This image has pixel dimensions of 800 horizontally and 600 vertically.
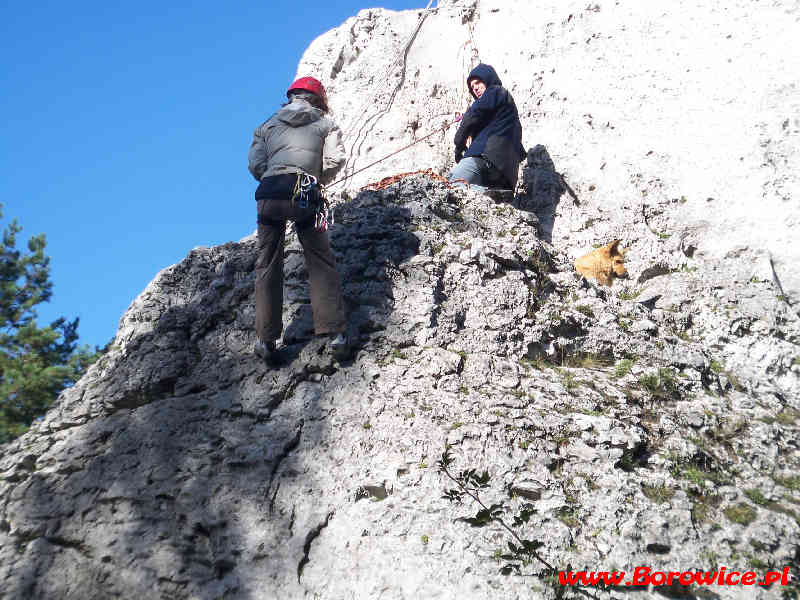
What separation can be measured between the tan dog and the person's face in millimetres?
2463

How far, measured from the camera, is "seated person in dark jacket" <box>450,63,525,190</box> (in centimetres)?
704

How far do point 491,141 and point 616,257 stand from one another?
6.21 feet

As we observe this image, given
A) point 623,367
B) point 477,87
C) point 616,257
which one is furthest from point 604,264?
point 477,87

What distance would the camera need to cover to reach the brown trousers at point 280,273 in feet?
15.6

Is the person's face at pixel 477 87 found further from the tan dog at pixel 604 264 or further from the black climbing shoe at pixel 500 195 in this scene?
the tan dog at pixel 604 264

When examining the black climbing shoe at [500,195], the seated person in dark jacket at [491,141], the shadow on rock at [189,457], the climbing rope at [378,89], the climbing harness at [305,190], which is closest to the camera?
the shadow on rock at [189,457]

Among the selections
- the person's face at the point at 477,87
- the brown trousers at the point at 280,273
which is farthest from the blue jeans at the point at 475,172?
the brown trousers at the point at 280,273

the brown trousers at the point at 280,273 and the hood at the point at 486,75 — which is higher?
the hood at the point at 486,75

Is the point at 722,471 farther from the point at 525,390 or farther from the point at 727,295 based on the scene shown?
the point at 727,295

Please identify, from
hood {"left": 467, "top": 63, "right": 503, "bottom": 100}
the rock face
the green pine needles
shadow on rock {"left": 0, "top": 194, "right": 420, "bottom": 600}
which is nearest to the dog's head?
the rock face

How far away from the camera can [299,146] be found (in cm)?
491

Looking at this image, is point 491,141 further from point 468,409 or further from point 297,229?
point 468,409

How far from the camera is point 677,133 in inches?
283

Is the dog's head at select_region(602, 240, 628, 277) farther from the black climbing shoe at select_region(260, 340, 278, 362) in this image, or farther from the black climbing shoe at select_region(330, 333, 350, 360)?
the black climbing shoe at select_region(260, 340, 278, 362)
